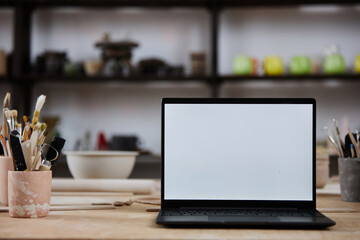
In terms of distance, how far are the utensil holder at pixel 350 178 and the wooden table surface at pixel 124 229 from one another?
A: 0.65 ft

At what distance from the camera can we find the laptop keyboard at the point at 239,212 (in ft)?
2.86

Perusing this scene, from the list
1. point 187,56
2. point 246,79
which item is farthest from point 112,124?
point 246,79

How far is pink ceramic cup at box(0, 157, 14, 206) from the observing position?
1.05 m

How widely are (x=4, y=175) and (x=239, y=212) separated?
555mm

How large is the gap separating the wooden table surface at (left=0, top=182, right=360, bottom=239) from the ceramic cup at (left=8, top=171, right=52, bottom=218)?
0.07 feet

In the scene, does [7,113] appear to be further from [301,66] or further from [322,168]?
[301,66]

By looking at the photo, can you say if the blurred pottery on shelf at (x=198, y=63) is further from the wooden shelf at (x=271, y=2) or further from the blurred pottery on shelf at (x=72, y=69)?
the blurred pottery on shelf at (x=72, y=69)

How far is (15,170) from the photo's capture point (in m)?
0.93

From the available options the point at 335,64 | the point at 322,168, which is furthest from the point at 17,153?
the point at 335,64

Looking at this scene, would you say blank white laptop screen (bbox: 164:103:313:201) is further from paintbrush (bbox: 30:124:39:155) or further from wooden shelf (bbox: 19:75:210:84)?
wooden shelf (bbox: 19:75:210:84)

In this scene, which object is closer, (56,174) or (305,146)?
(305,146)

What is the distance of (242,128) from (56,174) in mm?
2286

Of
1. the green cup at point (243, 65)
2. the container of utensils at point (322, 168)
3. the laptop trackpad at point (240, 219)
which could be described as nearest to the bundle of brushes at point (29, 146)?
the laptop trackpad at point (240, 219)

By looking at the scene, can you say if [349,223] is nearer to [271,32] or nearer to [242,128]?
[242,128]
